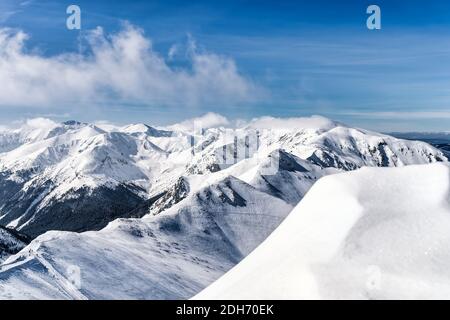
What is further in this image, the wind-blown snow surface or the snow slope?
the snow slope

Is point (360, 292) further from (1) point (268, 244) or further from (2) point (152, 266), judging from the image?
(2) point (152, 266)

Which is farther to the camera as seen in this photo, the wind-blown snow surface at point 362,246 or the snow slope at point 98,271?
the snow slope at point 98,271

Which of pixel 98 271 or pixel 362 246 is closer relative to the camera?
pixel 362 246

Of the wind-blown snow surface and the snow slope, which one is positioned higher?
the wind-blown snow surface

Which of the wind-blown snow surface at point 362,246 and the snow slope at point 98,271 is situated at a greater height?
the wind-blown snow surface at point 362,246

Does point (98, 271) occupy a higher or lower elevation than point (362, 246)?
lower
